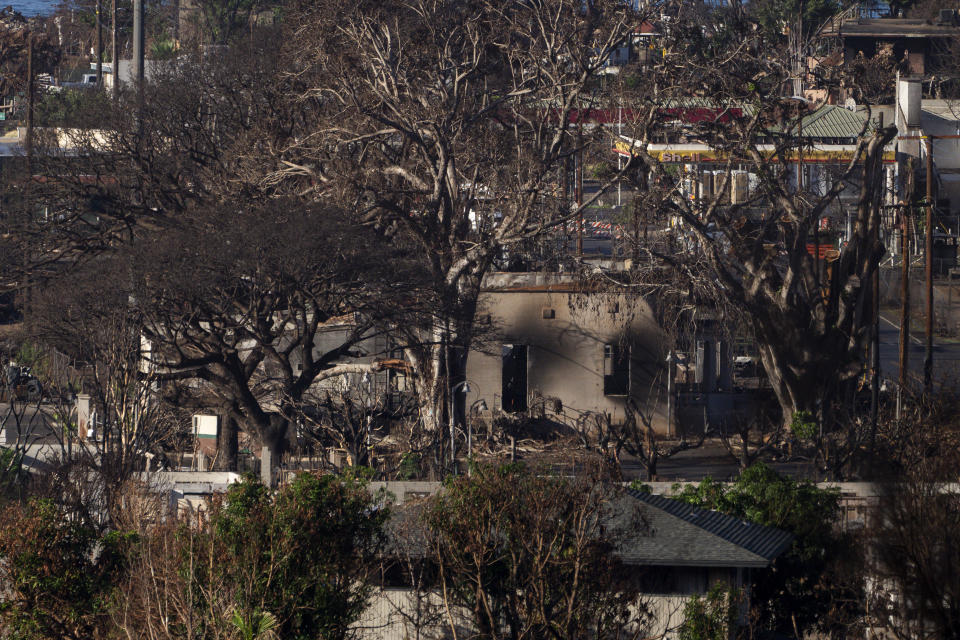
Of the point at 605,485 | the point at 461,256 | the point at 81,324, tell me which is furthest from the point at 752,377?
the point at 605,485

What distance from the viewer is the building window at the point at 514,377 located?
3347cm

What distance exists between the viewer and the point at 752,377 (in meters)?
36.8

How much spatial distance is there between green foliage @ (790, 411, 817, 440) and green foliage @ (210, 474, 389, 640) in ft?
49.9

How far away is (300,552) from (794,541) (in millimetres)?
7705

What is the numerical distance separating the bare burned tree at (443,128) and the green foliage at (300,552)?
14.6 metres

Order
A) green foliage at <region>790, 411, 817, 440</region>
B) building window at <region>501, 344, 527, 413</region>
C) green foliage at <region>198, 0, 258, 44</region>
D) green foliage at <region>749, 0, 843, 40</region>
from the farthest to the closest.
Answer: green foliage at <region>198, 0, 258, 44</region>
green foliage at <region>749, 0, 843, 40</region>
building window at <region>501, 344, 527, 413</region>
green foliage at <region>790, 411, 817, 440</region>

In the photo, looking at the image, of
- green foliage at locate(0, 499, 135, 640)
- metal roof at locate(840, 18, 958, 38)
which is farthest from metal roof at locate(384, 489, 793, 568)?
metal roof at locate(840, 18, 958, 38)

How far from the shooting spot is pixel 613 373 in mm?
33188

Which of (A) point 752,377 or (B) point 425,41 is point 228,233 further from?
(A) point 752,377

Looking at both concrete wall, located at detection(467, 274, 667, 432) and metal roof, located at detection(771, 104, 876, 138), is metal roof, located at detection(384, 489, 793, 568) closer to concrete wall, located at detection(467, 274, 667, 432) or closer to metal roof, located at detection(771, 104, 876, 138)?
concrete wall, located at detection(467, 274, 667, 432)

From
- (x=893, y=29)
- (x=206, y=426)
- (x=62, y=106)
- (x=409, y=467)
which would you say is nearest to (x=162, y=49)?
(x=62, y=106)

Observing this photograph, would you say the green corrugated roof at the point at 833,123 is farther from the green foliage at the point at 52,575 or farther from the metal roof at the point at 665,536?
the green foliage at the point at 52,575

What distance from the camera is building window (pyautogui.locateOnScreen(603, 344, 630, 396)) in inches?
1303

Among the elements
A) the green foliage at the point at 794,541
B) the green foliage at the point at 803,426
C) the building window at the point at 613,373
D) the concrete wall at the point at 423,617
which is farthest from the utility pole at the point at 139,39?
the concrete wall at the point at 423,617
